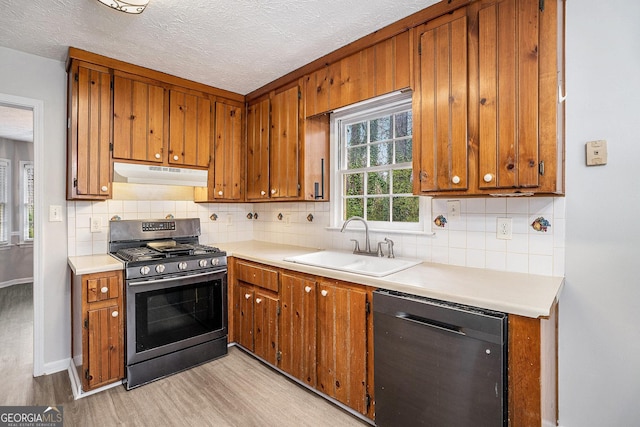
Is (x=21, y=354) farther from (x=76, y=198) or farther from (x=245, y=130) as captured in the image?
(x=245, y=130)

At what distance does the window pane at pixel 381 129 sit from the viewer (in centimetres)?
249

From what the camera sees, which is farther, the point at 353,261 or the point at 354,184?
the point at 354,184

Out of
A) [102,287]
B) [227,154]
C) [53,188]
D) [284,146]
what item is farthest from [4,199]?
[284,146]

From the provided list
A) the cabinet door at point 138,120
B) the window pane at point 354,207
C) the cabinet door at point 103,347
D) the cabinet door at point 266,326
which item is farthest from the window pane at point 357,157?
the cabinet door at point 103,347

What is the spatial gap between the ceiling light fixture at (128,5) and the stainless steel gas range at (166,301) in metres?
1.56

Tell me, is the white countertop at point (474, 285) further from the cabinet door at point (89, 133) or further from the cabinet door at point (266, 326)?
the cabinet door at point (89, 133)

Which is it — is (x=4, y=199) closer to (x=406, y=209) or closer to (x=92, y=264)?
(x=92, y=264)

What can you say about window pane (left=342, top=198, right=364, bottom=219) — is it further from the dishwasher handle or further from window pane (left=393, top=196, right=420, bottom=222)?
the dishwasher handle

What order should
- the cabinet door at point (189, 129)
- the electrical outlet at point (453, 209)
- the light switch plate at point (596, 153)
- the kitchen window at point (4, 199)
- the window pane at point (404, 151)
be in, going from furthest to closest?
the kitchen window at point (4, 199) → the cabinet door at point (189, 129) → the window pane at point (404, 151) → the electrical outlet at point (453, 209) → the light switch plate at point (596, 153)

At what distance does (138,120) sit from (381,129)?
→ 201cm

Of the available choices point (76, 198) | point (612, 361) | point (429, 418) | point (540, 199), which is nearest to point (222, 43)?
point (76, 198)

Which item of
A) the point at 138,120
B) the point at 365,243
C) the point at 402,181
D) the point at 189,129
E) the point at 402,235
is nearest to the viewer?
the point at 402,235

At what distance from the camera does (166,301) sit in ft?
7.86

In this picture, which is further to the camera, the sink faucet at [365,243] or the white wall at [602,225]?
the sink faucet at [365,243]
